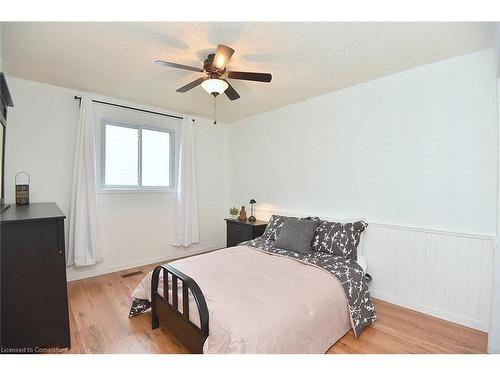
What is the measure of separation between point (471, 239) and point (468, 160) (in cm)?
70

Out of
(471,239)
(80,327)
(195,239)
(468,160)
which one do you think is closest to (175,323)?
(80,327)

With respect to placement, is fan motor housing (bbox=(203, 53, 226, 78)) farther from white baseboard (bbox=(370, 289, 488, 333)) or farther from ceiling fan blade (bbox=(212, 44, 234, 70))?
white baseboard (bbox=(370, 289, 488, 333))

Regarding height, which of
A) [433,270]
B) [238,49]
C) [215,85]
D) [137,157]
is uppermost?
[238,49]

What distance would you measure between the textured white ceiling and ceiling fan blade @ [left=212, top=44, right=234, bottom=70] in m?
0.17

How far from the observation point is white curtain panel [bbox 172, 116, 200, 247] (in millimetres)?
4051

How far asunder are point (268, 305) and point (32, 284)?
1.57 m

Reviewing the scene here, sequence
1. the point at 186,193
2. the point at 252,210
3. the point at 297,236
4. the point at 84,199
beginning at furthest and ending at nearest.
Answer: the point at 252,210 < the point at 186,193 < the point at 84,199 < the point at 297,236

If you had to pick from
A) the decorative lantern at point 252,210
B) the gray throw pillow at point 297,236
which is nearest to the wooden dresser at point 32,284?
the gray throw pillow at point 297,236

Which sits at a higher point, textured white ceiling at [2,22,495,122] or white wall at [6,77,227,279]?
textured white ceiling at [2,22,495,122]

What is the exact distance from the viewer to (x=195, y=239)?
4.20 meters

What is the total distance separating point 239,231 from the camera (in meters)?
3.83

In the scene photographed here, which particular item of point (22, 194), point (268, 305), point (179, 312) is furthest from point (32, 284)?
point (268, 305)

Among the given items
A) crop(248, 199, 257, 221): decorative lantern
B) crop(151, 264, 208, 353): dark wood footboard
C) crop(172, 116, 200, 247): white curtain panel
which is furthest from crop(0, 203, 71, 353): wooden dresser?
crop(248, 199, 257, 221): decorative lantern

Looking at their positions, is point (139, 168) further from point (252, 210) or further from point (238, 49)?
point (238, 49)
